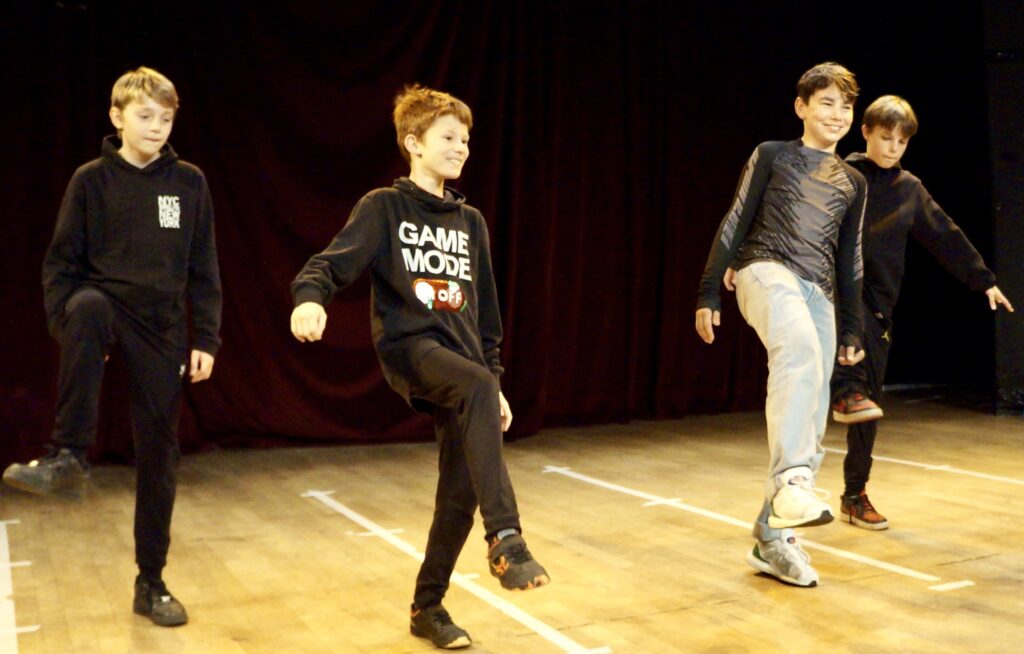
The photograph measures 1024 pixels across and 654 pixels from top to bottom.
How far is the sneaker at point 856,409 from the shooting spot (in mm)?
3625

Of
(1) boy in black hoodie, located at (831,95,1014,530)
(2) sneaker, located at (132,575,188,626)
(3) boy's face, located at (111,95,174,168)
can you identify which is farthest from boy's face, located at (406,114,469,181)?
(1) boy in black hoodie, located at (831,95,1014,530)

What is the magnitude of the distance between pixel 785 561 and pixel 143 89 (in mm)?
2427

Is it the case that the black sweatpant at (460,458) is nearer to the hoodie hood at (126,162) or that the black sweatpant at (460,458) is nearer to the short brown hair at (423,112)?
the short brown hair at (423,112)

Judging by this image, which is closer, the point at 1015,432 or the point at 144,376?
the point at 144,376

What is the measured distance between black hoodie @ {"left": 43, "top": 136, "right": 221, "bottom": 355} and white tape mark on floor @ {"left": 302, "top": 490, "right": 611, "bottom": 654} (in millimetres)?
1155

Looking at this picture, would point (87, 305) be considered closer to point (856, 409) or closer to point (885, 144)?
point (856, 409)

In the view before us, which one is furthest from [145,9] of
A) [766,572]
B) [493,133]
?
[766,572]

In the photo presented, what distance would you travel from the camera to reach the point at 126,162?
3.03 meters

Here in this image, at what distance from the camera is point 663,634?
301cm

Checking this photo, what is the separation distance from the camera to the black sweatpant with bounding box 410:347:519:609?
97.6 inches

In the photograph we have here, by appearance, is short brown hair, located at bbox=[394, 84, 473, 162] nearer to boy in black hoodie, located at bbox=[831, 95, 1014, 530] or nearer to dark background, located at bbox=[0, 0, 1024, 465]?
boy in black hoodie, located at bbox=[831, 95, 1014, 530]

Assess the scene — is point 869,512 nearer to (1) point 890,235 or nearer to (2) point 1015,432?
(1) point 890,235

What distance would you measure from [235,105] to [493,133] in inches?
64.6

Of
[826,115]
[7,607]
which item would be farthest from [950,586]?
[7,607]
